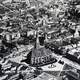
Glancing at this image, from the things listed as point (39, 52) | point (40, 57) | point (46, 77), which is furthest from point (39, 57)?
point (46, 77)

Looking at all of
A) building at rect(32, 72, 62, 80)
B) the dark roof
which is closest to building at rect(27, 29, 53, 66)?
the dark roof

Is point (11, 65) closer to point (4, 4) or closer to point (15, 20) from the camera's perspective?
point (15, 20)

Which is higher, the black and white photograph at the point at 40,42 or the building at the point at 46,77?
the black and white photograph at the point at 40,42

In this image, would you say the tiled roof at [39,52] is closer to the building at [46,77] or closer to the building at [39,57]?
the building at [39,57]

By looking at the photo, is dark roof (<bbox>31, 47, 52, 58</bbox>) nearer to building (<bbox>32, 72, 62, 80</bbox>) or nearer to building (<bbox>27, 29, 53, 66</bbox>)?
building (<bbox>27, 29, 53, 66</bbox>)

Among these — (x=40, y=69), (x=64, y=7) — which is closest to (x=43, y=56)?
(x=40, y=69)

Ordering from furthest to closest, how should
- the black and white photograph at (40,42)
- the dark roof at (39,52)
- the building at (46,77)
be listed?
the dark roof at (39,52), the black and white photograph at (40,42), the building at (46,77)

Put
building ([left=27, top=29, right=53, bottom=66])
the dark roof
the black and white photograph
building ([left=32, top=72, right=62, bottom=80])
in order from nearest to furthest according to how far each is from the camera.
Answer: building ([left=32, top=72, right=62, bottom=80])
the black and white photograph
building ([left=27, top=29, right=53, bottom=66])
the dark roof

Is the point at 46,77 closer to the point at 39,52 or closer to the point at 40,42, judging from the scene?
the point at 39,52

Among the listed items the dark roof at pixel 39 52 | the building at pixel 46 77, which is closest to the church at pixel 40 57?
the dark roof at pixel 39 52
